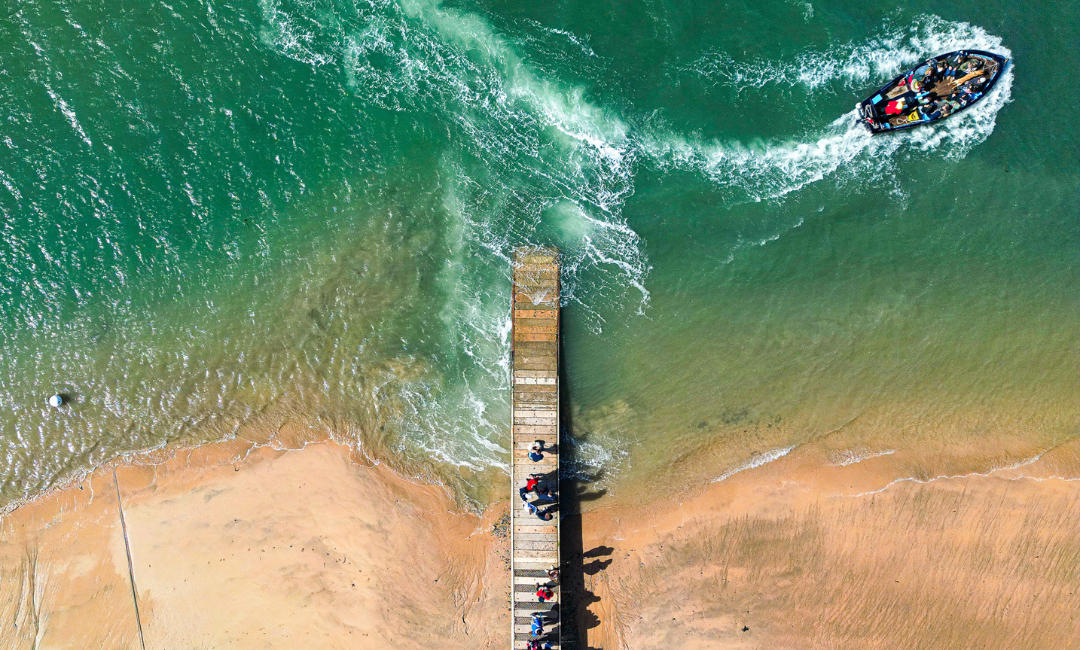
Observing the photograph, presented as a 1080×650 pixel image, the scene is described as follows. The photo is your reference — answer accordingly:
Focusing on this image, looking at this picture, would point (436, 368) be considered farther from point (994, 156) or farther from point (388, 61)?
point (994, 156)

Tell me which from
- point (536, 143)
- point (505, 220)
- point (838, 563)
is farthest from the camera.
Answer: point (536, 143)

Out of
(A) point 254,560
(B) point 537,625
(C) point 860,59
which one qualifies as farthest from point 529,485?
(C) point 860,59

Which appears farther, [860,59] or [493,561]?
[860,59]

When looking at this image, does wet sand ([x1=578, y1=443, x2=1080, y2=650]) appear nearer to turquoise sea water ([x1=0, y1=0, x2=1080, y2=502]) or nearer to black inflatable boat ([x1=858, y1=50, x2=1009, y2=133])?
turquoise sea water ([x1=0, y1=0, x2=1080, y2=502])

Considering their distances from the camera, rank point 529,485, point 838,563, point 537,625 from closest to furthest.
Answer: point 537,625
point 529,485
point 838,563

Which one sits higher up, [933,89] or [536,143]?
[933,89]

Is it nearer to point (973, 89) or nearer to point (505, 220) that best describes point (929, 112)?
point (973, 89)
